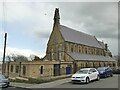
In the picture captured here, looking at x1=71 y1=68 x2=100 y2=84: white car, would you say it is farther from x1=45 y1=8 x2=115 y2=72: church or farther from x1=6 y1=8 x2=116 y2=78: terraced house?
x1=45 y1=8 x2=115 y2=72: church

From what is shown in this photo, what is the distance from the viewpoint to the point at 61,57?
49094mm

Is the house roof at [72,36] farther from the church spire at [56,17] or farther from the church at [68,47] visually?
the church spire at [56,17]

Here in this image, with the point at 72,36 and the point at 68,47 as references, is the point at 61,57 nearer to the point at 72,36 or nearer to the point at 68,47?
the point at 68,47

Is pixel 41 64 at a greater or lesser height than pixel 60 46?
lesser

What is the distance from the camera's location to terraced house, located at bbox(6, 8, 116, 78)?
129 ft

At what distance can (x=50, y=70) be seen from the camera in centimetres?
3941

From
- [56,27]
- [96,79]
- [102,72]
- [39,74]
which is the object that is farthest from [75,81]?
[56,27]

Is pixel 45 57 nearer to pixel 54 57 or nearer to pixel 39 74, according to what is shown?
pixel 54 57

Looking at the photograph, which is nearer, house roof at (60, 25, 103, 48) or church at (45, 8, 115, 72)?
church at (45, 8, 115, 72)

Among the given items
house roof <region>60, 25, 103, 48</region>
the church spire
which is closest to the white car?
house roof <region>60, 25, 103, 48</region>

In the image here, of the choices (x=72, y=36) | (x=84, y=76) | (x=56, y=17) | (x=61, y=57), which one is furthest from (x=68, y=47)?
(x=84, y=76)

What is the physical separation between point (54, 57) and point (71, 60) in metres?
8.19

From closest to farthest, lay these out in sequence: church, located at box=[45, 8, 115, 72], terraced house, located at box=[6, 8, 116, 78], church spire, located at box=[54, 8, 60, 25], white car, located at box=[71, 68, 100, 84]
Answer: white car, located at box=[71, 68, 100, 84], terraced house, located at box=[6, 8, 116, 78], church, located at box=[45, 8, 115, 72], church spire, located at box=[54, 8, 60, 25]

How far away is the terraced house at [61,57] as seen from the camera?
39312 millimetres
